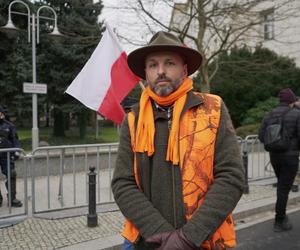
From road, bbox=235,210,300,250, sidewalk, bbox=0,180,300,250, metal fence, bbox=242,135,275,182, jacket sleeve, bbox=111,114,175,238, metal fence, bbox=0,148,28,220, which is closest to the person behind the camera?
jacket sleeve, bbox=111,114,175,238

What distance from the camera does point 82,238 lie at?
5.14 meters

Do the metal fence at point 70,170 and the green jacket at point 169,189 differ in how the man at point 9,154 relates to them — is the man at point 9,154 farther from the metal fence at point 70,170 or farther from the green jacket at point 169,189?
the green jacket at point 169,189

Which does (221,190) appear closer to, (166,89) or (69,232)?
(166,89)

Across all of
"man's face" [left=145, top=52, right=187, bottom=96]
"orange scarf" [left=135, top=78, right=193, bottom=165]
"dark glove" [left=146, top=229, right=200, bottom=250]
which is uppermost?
"man's face" [left=145, top=52, right=187, bottom=96]

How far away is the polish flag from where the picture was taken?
17.8 ft

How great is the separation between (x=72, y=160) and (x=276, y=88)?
17.4 m

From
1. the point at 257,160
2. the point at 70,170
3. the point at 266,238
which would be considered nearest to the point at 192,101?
the point at 266,238

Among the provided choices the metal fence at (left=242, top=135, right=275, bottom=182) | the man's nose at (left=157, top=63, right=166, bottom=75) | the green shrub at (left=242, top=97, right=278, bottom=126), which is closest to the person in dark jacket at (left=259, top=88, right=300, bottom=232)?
the metal fence at (left=242, top=135, right=275, bottom=182)

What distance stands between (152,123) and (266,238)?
4109 millimetres

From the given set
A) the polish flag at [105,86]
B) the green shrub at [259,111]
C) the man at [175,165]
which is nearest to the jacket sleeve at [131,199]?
the man at [175,165]

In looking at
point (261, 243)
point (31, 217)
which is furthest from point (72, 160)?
point (261, 243)

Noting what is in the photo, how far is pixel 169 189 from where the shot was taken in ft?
7.02

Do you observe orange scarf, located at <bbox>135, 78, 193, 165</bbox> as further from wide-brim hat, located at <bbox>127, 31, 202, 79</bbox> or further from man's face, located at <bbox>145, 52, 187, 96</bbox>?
wide-brim hat, located at <bbox>127, 31, 202, 79</bbox>

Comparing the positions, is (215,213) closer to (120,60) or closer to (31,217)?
(120,60)
